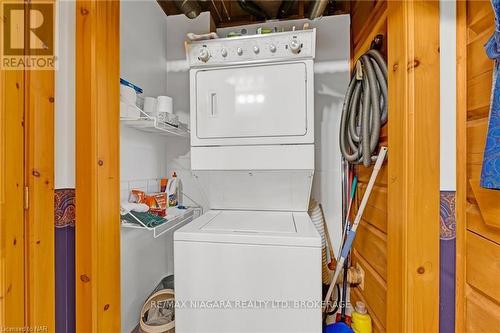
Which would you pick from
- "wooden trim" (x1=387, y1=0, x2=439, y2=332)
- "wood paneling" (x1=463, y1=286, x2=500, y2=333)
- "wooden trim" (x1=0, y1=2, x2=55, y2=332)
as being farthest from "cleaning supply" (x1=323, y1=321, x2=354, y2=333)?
"wooden trim" (x1=0, y1=2, x2=55, y2=332)

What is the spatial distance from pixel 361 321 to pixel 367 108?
146 centimetres

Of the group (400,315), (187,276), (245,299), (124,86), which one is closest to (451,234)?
(400,315)

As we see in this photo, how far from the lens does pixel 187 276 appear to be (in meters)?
1.39

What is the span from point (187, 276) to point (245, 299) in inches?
14.5

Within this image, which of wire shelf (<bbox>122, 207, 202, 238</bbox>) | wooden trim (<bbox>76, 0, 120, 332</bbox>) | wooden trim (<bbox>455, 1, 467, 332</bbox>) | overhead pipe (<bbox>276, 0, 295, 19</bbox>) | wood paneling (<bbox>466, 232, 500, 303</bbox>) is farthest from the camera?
overhead pipe (<bbox>276, 0, 295, 19</bbox>)

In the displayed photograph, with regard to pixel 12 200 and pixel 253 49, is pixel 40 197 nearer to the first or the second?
pixel 12 200

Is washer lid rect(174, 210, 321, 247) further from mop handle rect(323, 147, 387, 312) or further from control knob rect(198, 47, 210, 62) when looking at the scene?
control knob rect(198, 47, 210, 62)

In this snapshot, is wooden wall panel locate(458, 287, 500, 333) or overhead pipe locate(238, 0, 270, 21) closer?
wooden wall panel locate(458, 287, 500, 333)

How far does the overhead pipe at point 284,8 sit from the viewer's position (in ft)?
7.11

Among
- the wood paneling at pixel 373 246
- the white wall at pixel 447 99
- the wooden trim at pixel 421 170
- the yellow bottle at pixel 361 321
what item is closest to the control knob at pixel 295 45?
the wooden trim at pixel 421 170

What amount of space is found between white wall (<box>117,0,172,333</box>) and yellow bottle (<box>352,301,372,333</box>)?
169 cm

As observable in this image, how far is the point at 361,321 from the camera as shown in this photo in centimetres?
160

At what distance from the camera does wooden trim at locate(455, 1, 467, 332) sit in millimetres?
1034

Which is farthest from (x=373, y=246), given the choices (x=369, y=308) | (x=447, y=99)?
(x=447, y=99)
